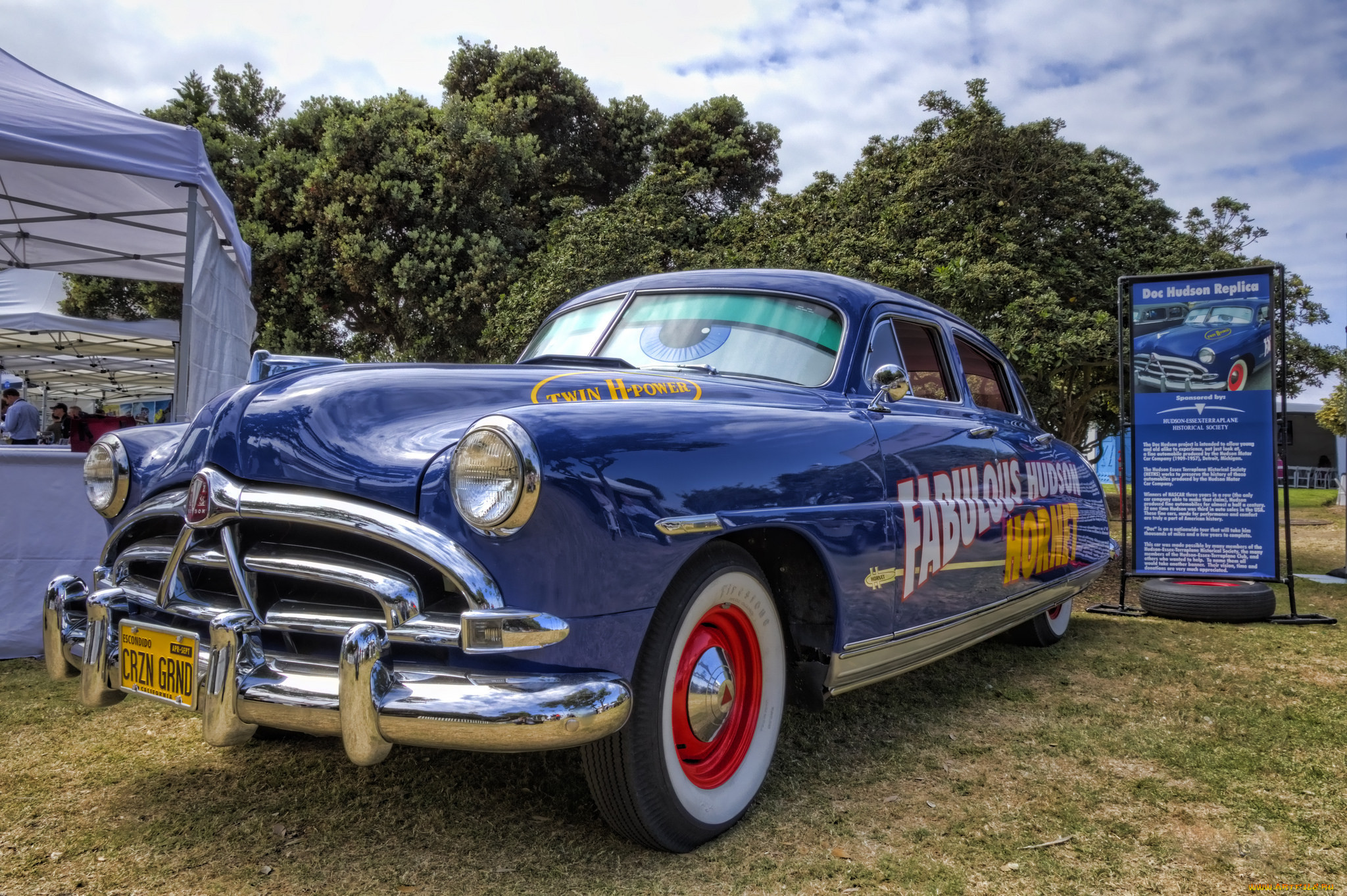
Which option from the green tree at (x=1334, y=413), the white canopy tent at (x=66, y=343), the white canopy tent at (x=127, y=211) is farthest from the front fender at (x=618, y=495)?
the green tree at (x=1334, y=413)

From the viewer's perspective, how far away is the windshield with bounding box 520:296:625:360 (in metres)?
3.51

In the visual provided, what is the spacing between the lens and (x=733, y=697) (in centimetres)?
249

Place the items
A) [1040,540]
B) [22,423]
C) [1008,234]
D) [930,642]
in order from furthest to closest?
[22,423] < [1008,234] < [1040,540] < [930,642]

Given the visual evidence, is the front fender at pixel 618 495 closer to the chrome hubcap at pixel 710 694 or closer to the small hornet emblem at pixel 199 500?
the chrome hubcap at pixel 710 694

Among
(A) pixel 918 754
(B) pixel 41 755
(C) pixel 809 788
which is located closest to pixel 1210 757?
(A) pixel 918 754

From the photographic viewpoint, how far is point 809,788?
9.11 ft

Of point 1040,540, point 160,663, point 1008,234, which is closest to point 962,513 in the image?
point 1040,540

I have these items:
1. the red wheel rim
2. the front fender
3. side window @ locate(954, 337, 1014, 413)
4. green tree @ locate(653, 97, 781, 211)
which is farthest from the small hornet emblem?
green tree @ locate(653, 97, 781, 211)

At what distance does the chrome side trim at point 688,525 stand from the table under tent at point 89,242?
374 centimetres

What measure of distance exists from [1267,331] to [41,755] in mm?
6719

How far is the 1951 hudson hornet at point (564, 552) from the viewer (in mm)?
1904

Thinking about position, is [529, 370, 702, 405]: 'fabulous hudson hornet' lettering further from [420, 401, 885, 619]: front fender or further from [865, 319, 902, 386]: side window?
[865, 319, 902, 386]: side window

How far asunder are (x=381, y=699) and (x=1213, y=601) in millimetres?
5468

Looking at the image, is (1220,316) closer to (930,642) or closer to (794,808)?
(930,642)
